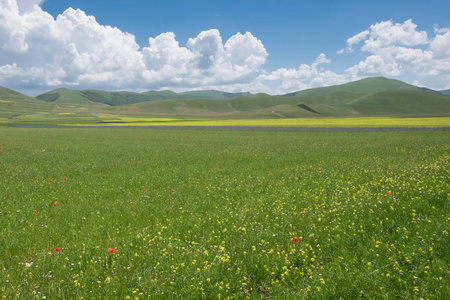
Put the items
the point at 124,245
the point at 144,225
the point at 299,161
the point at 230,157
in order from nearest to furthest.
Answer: the point at 124,245, the point at 144,225, the point at 299,161, the point at 230,157

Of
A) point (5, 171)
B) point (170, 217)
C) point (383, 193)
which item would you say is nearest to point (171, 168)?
point (170, 217)

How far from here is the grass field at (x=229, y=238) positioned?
6.12 m

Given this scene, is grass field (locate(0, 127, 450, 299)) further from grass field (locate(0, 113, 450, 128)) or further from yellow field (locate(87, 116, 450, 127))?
yellow field (locate(87, 116, 450, 127))

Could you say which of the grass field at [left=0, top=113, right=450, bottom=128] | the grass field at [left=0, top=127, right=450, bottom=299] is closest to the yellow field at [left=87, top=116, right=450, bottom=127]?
the grass field at [left=0, top=113, right=450, bottom=128]

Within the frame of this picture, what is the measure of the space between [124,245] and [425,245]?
8.00 meters

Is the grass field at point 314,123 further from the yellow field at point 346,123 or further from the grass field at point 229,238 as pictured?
the grass field at point 229,238

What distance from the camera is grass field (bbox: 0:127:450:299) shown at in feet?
20.1

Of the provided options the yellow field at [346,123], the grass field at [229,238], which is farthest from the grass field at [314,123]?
the grass field at [229,238]

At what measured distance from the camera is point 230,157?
25297mm

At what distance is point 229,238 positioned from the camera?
843 cm

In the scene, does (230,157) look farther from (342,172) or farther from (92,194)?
(92,194)

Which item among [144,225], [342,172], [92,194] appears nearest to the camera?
[144,225]

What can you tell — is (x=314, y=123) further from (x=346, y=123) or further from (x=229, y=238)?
(x=229, y=238)

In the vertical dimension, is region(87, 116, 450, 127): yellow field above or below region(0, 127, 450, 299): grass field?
above
